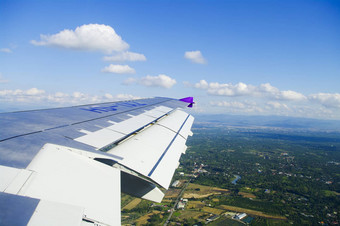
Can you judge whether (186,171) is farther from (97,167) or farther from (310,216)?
(97,167)

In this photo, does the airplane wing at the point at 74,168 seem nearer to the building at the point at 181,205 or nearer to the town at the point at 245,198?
the town at the point at 245,198

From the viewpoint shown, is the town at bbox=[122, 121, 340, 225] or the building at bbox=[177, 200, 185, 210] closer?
the town at bbox=[122, 121, 340, 225]

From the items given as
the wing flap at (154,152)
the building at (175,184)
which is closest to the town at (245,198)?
the building at (175,184)

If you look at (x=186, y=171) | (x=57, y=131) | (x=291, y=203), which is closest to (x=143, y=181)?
(x=57, y=131)

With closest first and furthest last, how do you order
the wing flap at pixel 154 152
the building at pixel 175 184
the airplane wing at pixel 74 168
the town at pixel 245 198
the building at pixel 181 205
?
1. the airplane wing at pixel 74 168
2. the wing flap at pixel 154 152
3. the town at pixel 245 198
4. the building at pixel 181 205
5. the building at pixel 175 184

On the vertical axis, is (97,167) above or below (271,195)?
above

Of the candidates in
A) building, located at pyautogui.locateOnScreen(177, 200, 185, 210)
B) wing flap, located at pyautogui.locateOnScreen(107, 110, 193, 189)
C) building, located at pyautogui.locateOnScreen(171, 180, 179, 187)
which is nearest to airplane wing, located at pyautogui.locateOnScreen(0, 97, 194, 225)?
wing flap, located at pyautogui.locateOnScreen(107, 110, 193, 189)

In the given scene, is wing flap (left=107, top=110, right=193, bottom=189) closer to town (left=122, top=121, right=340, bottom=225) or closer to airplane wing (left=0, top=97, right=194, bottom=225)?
airplane wing (left=0, top=97, right=194, bottom=225)

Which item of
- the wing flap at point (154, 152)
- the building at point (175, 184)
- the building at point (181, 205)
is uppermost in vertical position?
the wing flap at point (154, 152)
